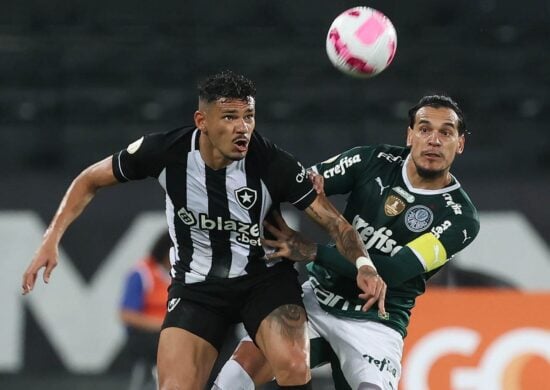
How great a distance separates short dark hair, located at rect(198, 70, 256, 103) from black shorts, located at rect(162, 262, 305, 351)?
2.70 ft

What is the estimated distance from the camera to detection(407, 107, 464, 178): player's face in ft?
17.7

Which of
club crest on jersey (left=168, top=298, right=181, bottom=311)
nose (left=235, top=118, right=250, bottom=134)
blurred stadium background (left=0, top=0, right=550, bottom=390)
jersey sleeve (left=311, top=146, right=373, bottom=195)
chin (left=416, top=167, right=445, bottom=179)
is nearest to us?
nose (left=235, top=118, right=250, bottom=134)

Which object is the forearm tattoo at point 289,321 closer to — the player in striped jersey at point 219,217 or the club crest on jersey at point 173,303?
the player in striped jersey at point 219,217

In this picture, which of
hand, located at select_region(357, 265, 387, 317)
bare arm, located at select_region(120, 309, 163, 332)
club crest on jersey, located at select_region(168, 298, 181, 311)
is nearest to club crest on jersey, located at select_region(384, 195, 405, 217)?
hand, located at select_region(357, 265, 387, 317)

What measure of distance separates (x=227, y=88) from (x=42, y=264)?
1.11 metres

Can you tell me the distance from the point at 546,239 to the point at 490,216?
448 millimetres

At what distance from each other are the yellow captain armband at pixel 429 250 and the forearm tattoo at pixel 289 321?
0.63 metres

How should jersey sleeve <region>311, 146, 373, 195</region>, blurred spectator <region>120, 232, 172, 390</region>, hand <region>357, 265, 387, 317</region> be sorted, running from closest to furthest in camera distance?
hand <region>357, 265, 387, 317</region> < jersey sleeve <region>311, 146, 373, 195</region> < blurred spectator <region>120, 232, 172, 390</region>

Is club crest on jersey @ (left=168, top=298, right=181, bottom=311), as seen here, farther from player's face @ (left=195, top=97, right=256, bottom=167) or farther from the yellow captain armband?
the yellow captain armband

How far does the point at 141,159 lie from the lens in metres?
5.20

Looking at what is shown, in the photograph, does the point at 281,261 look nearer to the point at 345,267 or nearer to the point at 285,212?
the point at 345,267

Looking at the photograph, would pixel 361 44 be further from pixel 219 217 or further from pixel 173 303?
pixel 173 303

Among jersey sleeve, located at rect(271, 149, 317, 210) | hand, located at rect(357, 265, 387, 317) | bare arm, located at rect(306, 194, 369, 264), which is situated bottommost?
hand, located at rect(357, 265, 387, 317)

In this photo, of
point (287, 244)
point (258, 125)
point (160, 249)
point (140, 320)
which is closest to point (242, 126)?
point (287, 244)
